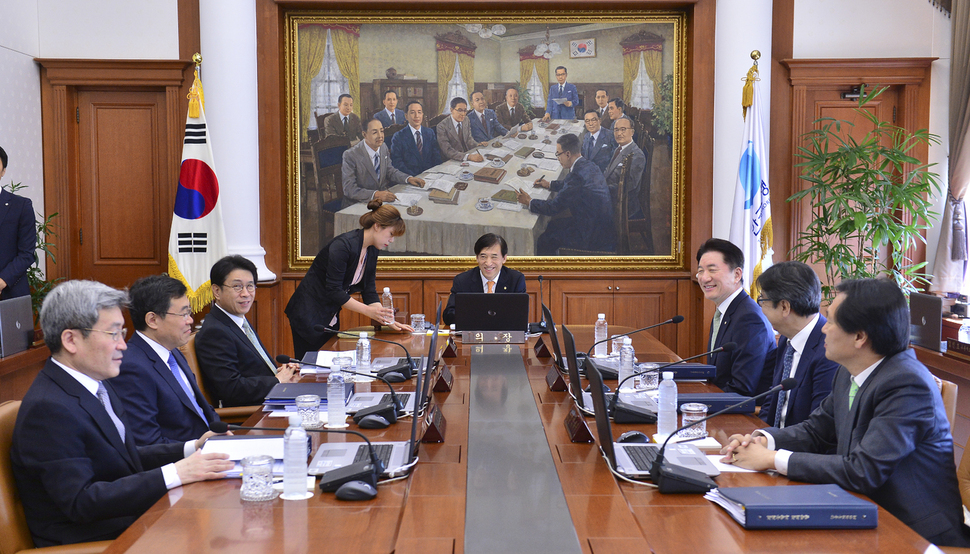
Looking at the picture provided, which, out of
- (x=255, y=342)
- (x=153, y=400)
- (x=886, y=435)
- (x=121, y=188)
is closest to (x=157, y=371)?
(x=153, y=400)

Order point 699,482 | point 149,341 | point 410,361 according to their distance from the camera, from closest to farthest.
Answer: point 699,482 → point 149,341 → point 410,361

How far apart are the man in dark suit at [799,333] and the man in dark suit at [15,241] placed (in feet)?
14.0

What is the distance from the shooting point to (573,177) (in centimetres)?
644

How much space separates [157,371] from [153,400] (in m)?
0.10

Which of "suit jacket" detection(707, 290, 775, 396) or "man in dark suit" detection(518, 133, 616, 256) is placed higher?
"man in dark suit" detection(518, 133, 616, 256)

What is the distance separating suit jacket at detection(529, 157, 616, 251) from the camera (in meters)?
6.45

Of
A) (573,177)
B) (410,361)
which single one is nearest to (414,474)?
(410,361)

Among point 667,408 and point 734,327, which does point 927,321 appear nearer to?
point 734,327

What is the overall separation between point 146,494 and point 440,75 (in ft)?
16.2

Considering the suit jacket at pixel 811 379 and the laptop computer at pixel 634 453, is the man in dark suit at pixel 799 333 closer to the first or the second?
the suit jacket at pixel 811 379

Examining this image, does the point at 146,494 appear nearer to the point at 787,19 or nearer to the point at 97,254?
the point at 97,254

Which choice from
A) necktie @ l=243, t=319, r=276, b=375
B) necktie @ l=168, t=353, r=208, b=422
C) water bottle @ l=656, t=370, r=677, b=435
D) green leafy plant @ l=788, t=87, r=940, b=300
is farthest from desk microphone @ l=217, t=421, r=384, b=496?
green leafy plant @ l=788, t=87, r=940, b=300

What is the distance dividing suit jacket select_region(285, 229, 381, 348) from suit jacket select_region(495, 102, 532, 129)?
219 cm

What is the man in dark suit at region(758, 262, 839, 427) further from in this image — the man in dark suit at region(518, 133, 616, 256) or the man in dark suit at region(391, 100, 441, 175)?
the man in dark suit at region(391, 100, 441, 175)
